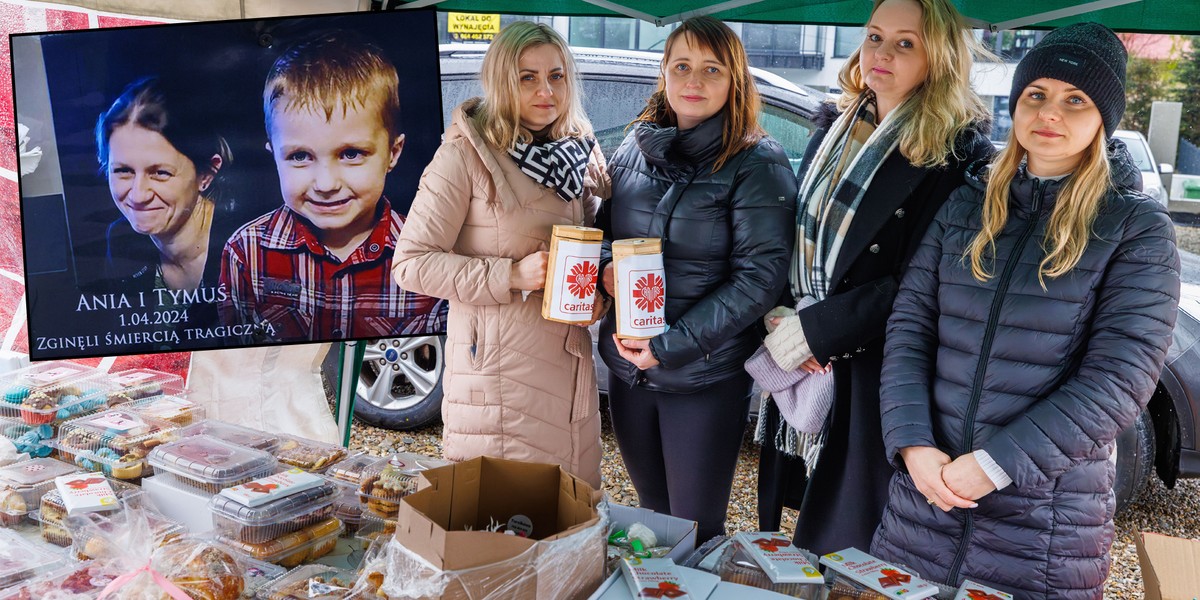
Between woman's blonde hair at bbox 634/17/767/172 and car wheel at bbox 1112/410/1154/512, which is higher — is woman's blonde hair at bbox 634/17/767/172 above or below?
above

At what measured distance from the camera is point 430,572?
1.36m

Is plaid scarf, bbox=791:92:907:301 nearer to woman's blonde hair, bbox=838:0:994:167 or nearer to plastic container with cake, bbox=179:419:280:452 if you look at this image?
woman's blonde hair, bbox=838:0:994:167

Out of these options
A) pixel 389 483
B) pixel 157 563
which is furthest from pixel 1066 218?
pixel 157 563

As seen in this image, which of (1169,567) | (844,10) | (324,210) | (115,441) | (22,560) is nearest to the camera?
(1169,567)

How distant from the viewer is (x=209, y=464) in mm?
2041

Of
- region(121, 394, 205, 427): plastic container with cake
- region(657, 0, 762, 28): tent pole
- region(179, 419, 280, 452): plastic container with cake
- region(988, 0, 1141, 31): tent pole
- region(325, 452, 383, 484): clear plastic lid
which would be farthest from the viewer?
region(657, 0, 762, 28): tent pole

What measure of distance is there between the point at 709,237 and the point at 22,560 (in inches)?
68.0

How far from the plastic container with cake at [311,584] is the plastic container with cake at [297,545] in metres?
0.09

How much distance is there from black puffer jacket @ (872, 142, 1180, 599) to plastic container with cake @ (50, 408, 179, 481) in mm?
1850

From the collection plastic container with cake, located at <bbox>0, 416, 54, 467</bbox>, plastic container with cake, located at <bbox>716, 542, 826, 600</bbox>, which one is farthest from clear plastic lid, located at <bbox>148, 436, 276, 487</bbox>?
plastic container with cake, located at <bbox>716, 542, 826, 600</bbox>

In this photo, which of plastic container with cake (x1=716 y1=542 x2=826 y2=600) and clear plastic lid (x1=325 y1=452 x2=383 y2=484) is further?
clear plastic lid (x1=325 y1=452 x2=383 y2=484)

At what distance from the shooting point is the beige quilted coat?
2.34m

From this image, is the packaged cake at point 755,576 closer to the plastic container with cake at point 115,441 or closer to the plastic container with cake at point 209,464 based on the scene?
the plastic container with cake at point 209,464

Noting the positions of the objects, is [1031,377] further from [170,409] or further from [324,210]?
[170,409]
